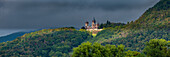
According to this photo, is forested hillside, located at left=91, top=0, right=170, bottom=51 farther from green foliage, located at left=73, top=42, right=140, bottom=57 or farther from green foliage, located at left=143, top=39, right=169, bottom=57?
green foliage, located at left=73, top=42, right=140, bottom=57

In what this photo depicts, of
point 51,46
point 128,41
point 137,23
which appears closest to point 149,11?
point 137,23

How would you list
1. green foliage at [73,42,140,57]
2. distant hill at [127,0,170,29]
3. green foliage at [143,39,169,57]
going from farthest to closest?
distant hill at [127,0,170,29]
green foliage at [143,39,169,57]
green foliage at [73,42,140,57]

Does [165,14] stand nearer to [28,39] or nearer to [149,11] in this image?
[149,11]

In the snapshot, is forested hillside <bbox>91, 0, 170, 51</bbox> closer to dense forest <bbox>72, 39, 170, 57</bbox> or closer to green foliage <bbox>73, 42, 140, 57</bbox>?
dense forest <bbox>72, 39, 170, 57</bbox>

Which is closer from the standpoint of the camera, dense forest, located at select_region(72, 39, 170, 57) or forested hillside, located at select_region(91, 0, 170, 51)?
dense forest, located at select_region(72, 39, 170, 57)

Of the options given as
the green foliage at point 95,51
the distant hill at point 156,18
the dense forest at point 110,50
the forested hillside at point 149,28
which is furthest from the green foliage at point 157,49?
the distant hill at point 156,18

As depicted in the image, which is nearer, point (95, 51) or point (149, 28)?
point (95, 51)

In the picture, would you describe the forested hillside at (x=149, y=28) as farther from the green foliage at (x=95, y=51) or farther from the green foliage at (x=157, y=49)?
the green foliage at (x=95, y=51)

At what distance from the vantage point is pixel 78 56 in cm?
5150

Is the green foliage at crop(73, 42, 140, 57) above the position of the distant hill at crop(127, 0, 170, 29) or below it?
below

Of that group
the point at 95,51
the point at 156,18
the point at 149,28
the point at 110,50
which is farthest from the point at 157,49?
the point at 156,18

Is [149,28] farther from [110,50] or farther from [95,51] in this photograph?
[95,51]

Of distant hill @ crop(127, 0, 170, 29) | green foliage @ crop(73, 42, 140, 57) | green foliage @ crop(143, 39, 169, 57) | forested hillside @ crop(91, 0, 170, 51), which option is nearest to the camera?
green foliage @ crop(73, 42, 140, 57)

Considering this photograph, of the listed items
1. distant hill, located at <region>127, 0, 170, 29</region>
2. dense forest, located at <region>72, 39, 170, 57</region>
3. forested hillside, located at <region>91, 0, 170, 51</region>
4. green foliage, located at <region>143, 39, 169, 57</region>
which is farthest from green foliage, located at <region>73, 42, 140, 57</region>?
distant hill, located at <region>127, 0, 170, 29</region>
